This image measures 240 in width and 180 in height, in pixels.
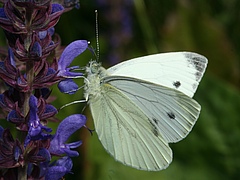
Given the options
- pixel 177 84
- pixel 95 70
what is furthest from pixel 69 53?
pixel 177 84

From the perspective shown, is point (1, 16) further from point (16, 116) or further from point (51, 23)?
point (16, 116)

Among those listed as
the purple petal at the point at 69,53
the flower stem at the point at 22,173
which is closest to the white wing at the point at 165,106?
the purple petal at the point at 69,53

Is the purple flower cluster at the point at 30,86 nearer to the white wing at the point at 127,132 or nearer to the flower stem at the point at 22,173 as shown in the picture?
the flower stem at the point at 22,173

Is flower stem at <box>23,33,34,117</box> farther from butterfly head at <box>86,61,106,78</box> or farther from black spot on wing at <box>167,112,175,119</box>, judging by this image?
black spot on wing at <box>167,112,175,119</box>

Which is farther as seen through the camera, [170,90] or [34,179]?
[170,90]

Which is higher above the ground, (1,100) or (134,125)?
(1,100)

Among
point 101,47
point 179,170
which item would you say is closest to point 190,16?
point 101,47
